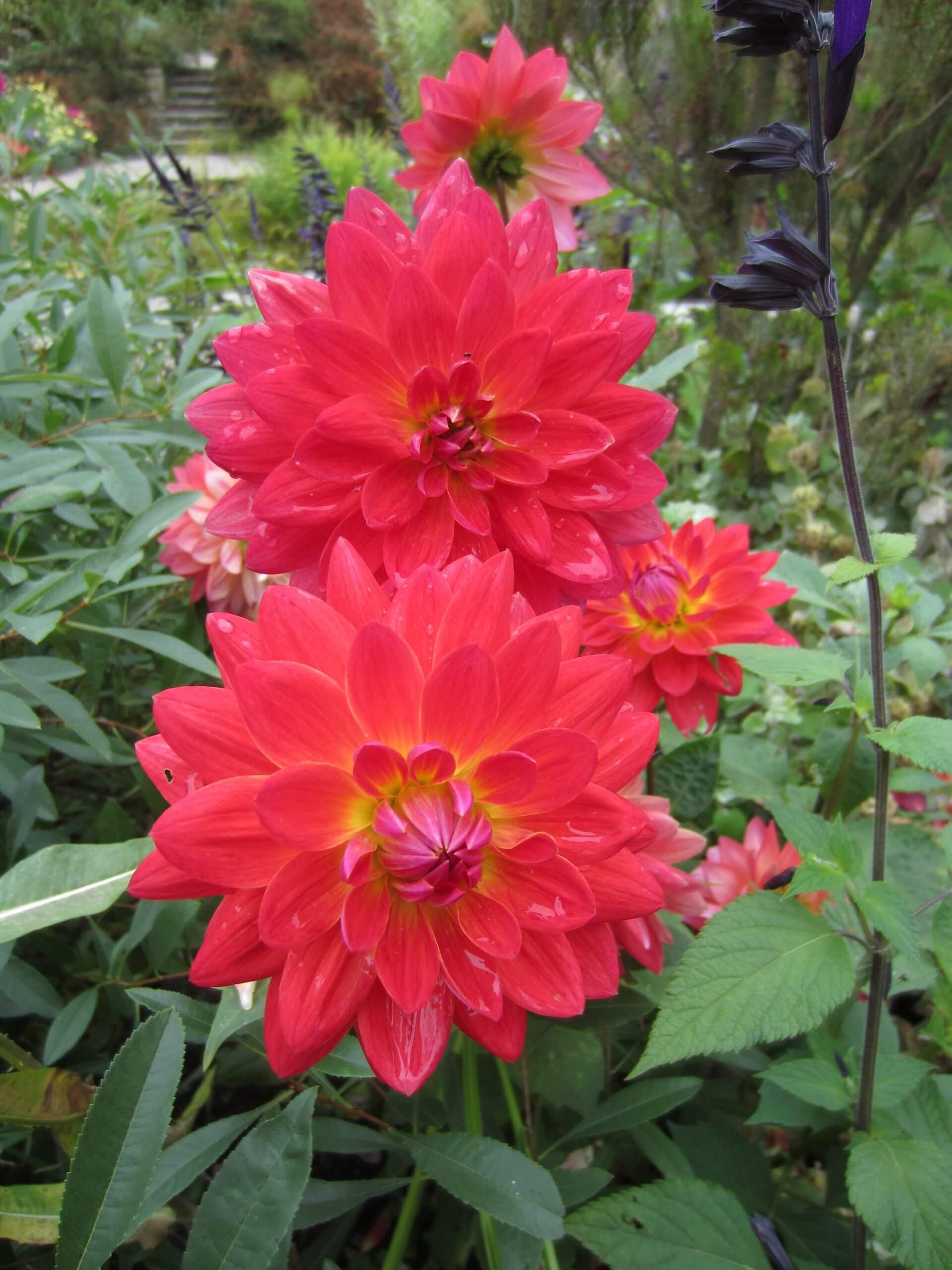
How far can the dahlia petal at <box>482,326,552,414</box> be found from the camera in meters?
0.49

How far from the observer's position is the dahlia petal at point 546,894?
1.38 ft

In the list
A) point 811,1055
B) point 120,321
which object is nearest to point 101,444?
point 120,321

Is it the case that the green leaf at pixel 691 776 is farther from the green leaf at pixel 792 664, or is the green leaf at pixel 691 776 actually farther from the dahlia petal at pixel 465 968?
the dahlia petal at pixel 465 968

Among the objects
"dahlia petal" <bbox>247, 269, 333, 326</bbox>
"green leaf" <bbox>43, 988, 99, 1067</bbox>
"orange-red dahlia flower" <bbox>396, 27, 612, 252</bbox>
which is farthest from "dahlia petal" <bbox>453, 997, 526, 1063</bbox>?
"orange-red dahlia flower" <bbox>396, 27, 612, 252</bbox>

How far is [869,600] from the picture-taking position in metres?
0.57

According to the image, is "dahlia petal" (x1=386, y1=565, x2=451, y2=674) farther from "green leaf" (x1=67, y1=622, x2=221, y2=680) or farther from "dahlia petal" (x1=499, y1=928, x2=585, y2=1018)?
"green leaf" (x1=67, y1=622, x2=221, y2=680)

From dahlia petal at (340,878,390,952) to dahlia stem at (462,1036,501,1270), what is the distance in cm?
27

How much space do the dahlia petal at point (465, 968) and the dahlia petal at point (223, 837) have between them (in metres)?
0.09

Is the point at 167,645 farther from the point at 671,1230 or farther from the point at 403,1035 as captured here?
the point at 671,1230

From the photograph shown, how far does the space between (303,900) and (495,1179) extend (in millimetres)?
280

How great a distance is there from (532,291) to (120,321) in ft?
1.80

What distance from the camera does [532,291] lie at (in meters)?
0.53

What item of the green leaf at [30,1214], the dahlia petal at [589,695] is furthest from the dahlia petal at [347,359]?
the green leaf at [30,1214]

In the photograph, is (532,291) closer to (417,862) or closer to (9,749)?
(417,862)
